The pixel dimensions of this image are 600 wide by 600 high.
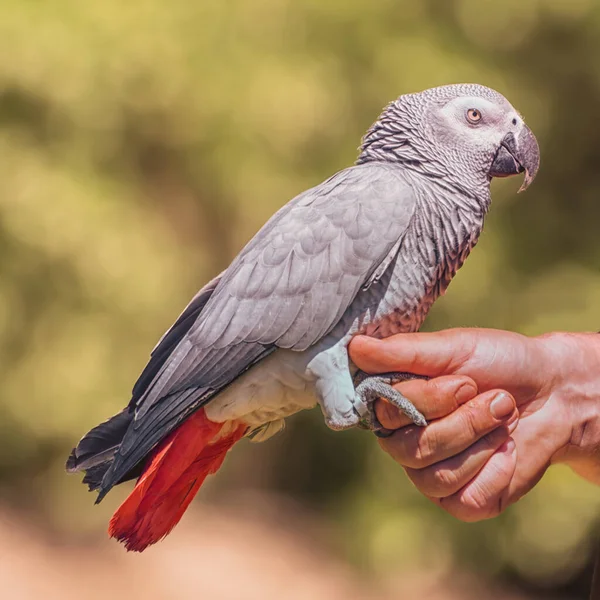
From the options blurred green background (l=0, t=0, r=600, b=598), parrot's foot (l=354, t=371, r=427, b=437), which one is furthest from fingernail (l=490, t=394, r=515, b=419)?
blurred green background (l=0, t=0, r=600, b=598)

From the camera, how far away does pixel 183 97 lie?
7.82 ft

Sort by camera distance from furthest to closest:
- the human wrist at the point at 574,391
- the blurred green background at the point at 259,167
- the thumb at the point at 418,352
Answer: the blurred green background at the point at 259,167
the human wrist at the point at 574,391
the thumb at the point at 418,352

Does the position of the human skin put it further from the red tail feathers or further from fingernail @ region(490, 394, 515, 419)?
the red tail feathers

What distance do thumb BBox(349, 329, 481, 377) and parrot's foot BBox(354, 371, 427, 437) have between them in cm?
2

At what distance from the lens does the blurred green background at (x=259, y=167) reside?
2311 millimetres

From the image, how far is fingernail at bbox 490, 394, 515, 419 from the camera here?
1108mm

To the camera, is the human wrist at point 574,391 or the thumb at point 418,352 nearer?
the thumb at point 418,352

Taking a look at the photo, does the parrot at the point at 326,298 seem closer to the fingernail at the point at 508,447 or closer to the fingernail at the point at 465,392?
the fingernail at the point at 465,392

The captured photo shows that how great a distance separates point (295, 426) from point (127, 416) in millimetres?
1602

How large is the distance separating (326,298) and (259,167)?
1329 mm

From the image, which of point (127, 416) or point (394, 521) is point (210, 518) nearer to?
point (394, 521)

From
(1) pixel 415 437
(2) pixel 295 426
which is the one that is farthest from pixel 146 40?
(1) pixel 415 437

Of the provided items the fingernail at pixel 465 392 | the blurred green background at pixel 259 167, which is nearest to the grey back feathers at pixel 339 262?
the fingernail at pixel 465 392

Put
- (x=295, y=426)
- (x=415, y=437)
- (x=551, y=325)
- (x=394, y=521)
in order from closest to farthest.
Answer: (x=415, y=437)
(x=551, y=325)
(x=394, y=521)
(x=295, y=426)
